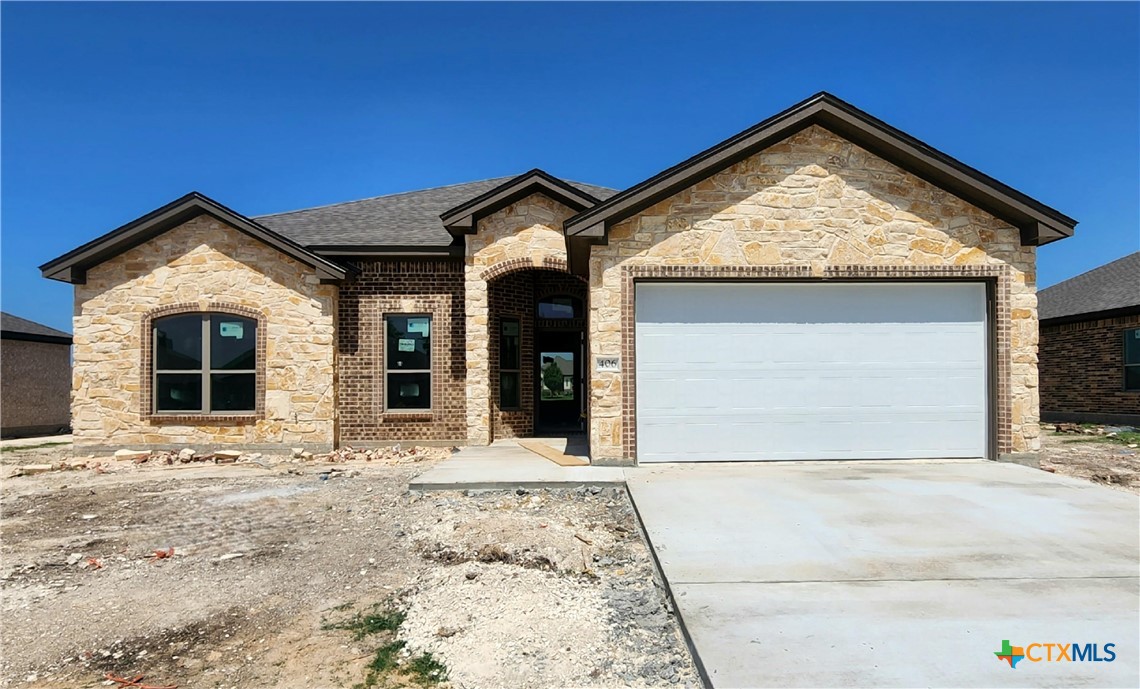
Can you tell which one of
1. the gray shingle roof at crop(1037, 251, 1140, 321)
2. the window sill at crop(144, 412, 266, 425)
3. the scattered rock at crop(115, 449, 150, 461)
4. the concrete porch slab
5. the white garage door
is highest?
the gray shingle roof at crop(1037, 251, 1140, 321)

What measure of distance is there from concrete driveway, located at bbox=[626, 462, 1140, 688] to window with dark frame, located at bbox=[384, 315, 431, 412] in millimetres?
6556

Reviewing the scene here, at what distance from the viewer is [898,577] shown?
15.2ft

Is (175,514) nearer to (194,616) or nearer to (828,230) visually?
(194,616)

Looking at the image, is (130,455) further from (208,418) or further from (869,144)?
(869,144)

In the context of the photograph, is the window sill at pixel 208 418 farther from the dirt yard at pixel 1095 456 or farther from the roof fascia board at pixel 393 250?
the dirt yard at pixel 1095 456

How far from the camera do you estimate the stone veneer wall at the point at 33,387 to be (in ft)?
58.0

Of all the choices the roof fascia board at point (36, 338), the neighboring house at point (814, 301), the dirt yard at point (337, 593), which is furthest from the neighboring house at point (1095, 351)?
the roof fascia board at point (36, 338)

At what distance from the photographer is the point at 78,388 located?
12.8 metres

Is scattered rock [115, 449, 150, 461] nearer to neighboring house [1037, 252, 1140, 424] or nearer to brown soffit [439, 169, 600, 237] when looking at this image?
brown soffit [439, 169, 600, 237]

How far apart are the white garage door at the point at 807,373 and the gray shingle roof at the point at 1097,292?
12.1 m

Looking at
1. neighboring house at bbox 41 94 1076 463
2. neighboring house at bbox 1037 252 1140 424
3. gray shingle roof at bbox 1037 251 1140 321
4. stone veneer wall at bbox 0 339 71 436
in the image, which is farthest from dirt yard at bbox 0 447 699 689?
gray shingle roof at bbox 1037 251 1140 321

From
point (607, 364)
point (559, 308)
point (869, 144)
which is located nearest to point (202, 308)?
point (559, 308)

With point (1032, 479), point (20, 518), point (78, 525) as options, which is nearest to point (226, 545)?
point (78, 525)

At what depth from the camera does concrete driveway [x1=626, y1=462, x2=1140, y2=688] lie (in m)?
3.37
